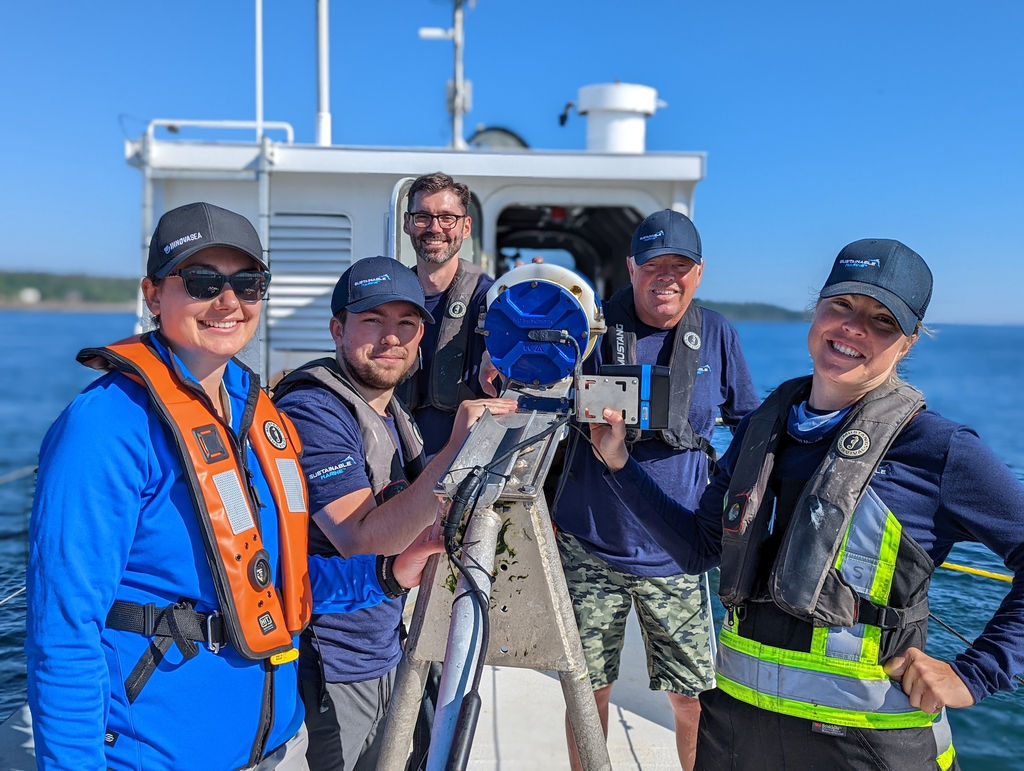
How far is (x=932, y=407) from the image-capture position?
261 cm

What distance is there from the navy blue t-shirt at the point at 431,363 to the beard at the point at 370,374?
3.10ft

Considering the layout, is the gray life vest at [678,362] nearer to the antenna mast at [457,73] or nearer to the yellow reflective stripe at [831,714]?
the yellow reflective stripe at [831,714]

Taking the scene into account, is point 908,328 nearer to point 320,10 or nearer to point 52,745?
point 52,745

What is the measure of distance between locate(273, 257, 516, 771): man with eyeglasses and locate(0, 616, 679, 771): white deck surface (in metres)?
1.44

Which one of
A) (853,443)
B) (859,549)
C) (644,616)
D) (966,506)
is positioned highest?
(853,443)

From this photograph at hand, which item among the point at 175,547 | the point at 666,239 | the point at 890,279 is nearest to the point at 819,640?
the point at 890,279

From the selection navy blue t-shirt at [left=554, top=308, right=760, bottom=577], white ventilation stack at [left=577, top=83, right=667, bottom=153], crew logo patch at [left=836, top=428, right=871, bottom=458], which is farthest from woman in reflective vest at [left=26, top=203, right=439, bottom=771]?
white ventilation stack at [left=577, top=83, right=667, bottom=153]

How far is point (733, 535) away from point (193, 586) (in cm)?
116

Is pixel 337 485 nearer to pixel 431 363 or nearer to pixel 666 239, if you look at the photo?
pixel 431 363

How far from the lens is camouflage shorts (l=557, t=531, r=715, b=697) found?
280 cm

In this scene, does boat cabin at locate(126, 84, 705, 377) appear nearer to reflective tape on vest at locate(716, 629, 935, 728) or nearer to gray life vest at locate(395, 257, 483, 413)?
gray life vest at locate(395, 257, 483, 413)

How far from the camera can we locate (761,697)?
5.79 feet

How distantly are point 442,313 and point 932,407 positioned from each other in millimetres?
1798

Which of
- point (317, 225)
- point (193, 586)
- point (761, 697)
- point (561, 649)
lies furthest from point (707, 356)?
point (317, 225)
